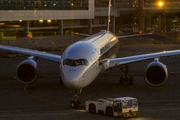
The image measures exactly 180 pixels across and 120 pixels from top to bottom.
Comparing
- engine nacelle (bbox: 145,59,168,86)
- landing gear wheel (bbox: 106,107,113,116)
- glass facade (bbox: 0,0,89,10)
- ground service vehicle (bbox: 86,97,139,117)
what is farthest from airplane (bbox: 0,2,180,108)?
glass facade (bbox: 0,0,89,10)

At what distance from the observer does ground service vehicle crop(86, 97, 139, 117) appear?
57.8ft

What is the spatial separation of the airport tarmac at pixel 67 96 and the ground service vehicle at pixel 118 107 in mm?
362

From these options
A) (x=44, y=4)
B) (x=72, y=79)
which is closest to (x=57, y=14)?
(x=44, y=4)

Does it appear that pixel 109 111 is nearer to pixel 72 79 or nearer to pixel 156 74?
pixel 72 79

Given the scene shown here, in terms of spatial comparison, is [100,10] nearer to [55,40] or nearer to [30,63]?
[55,40]

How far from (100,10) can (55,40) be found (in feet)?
105

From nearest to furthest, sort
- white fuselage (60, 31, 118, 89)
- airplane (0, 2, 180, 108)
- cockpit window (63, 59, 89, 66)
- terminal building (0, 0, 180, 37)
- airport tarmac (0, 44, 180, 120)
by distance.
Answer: airport tarmac (0, 44, 180, 120) < white fuselage (60, 31, 118, 89) < airplane (0, 2, 180, 108) < cockpit window (63, 59, 89, 66) < terminal building (0, 0, 180, 37)

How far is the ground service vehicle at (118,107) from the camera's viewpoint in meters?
17.6

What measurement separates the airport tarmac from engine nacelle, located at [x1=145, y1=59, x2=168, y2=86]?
74 centimetres

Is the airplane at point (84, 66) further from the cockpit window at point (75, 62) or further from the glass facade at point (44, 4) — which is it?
the glass facade at point (44, 4)

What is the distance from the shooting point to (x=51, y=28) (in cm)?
7694

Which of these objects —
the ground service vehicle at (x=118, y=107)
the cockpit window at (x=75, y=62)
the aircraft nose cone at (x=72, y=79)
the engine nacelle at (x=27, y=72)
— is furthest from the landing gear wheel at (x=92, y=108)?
the engine nacelle at (x=27, y=72)

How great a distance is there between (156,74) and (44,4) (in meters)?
50.7

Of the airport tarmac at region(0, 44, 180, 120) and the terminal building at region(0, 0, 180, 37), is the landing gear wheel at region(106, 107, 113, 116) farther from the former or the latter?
the terminal building at region(0, 0, 180, 37)
